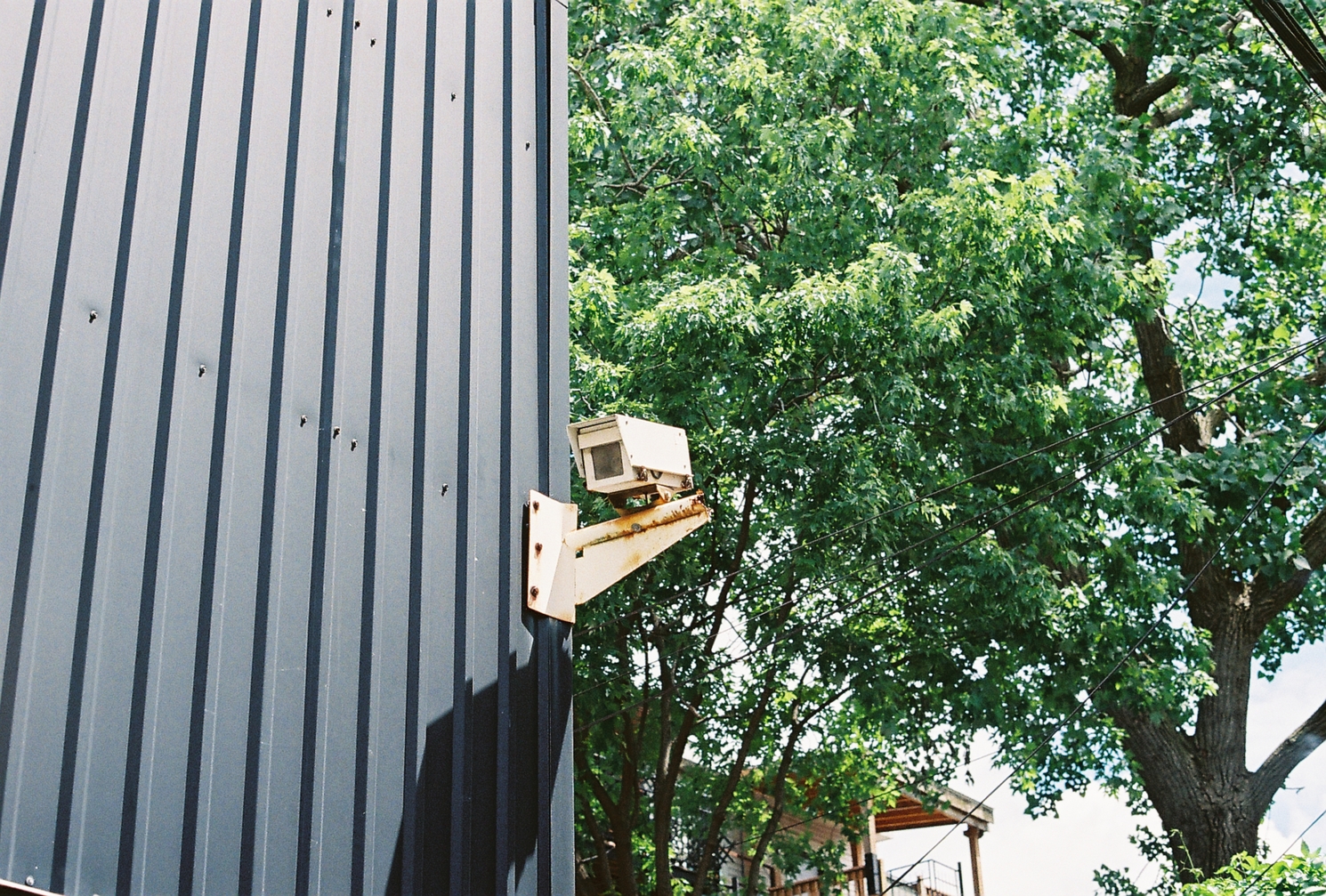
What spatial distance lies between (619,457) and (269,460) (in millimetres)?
1304

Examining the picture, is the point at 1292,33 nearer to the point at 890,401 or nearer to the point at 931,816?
the point at 890,401

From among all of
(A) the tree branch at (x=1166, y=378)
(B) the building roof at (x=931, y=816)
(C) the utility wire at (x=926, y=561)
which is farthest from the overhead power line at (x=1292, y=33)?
(B) the building roof at (x=931, y=816)

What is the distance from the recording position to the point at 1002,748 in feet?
38.7

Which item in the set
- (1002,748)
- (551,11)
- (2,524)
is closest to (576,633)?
(1002,748)

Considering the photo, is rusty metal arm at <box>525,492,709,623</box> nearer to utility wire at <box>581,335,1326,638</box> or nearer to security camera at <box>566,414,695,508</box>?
security camera at <box>566,414,695,508</box>

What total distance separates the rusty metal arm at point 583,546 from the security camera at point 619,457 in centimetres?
10

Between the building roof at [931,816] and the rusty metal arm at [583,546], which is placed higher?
the building roof at [931,816]

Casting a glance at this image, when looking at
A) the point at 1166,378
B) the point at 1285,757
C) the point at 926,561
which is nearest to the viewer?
the point at 926,561

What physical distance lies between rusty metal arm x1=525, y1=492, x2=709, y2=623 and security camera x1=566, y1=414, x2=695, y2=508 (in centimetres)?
10

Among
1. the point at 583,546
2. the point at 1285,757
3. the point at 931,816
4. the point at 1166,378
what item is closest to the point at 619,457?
the point at 583,546

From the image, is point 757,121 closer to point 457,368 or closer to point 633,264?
point 633,264

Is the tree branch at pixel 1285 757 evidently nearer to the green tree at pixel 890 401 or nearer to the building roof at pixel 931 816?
the green tree at pixel 890 401

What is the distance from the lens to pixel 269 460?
3375mm

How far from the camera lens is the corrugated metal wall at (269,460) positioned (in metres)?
2.86
